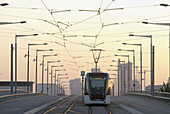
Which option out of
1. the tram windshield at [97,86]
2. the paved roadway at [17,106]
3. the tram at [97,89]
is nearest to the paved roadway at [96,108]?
the paved roadway at [17,106]

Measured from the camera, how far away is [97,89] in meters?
37.3

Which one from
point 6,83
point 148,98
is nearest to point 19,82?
point 6,83

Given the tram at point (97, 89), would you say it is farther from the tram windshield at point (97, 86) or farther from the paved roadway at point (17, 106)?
the paved roadway at point (17, 106)

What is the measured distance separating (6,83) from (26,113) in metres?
91.7

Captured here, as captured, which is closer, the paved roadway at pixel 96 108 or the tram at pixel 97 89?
the paved roadway at pixel 96 108

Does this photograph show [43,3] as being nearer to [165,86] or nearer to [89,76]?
[89,76]

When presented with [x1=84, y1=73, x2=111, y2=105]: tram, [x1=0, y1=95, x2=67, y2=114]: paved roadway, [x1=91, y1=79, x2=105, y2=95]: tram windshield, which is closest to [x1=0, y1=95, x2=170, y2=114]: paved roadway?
[x1=0, y1=95, x2=67, y2=114]: paved roadway

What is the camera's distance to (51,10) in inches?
1583

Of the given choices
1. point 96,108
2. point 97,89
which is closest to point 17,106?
point 96,108

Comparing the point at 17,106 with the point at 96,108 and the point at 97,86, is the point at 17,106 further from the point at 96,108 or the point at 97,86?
the point at 97,86

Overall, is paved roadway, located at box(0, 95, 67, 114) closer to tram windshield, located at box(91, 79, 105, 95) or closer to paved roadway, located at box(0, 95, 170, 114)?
paved roadway, located at box(0, 95, 170, 114)

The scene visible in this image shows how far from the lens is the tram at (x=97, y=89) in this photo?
37.0 meters

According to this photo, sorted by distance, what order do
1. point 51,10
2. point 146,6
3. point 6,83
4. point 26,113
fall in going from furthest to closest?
point 6,83 < point 51,10 < point 146,6 < point 26,113

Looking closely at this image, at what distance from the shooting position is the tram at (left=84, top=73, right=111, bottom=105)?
121ft
